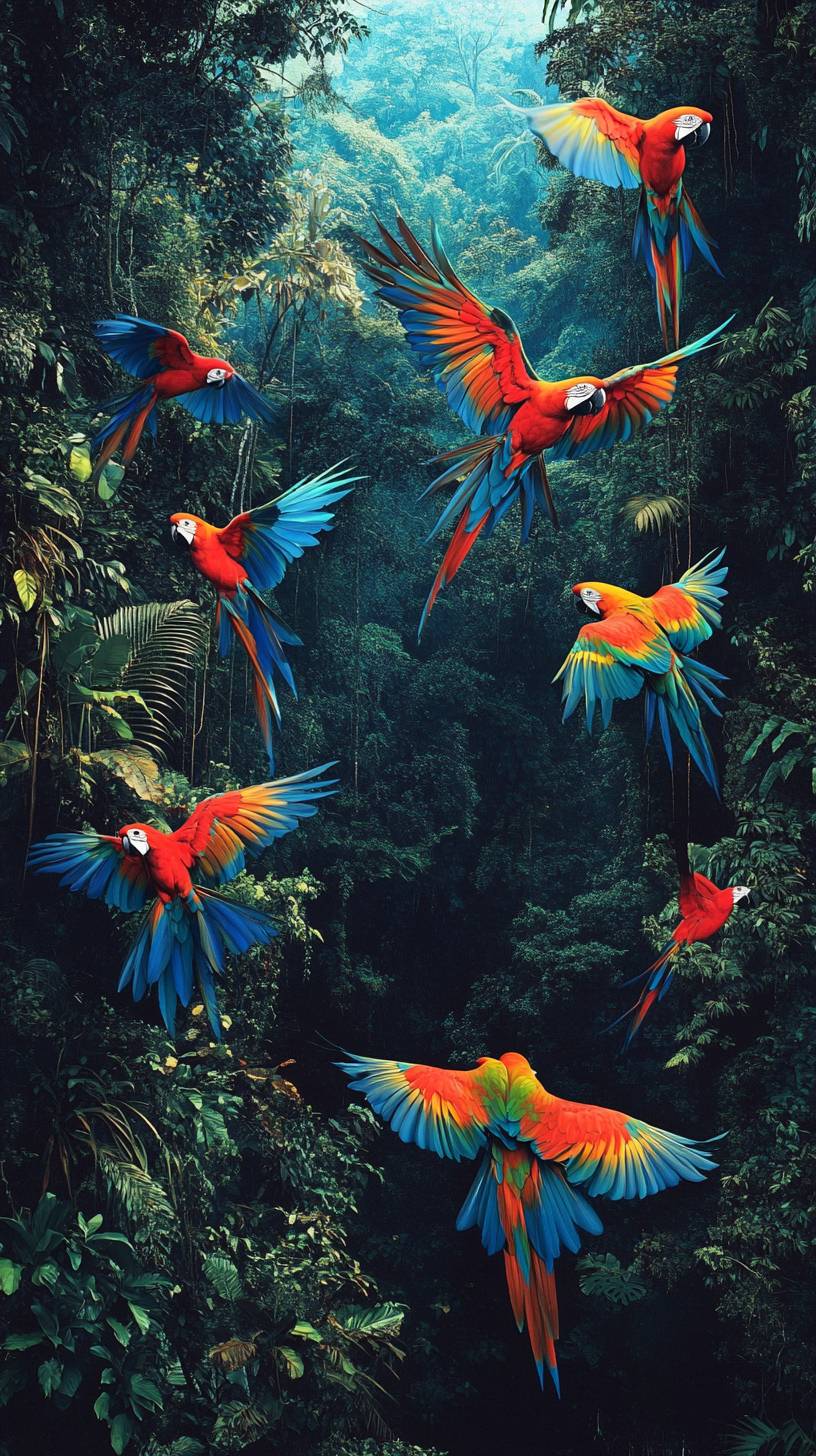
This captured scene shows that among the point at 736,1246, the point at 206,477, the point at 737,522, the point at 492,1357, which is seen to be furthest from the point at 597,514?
the point at 492,1357

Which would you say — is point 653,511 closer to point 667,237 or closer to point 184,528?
point 667,237

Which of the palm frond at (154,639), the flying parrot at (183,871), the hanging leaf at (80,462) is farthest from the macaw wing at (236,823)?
the hanging leaf at (80,462)

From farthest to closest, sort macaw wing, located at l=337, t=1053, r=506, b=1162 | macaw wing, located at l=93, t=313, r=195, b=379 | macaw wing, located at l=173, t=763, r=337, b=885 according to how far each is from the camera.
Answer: macaw wing, located at l=93, t=313, r=195, b=379 → macaw wing, located at l=173, t=763, r=337, b=885 → macaw wing, located at l=337, t=1053, r=506, b=1162

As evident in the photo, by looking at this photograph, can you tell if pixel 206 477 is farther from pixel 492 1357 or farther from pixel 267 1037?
pixel 492 1357

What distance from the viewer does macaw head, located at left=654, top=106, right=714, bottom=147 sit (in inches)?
141

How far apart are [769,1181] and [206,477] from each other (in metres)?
3.81

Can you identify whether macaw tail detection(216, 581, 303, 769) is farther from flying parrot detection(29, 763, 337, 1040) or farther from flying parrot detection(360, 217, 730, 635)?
flying parrot detection(360, 217, 730, 635)

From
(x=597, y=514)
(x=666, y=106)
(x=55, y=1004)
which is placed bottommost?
(x=55, y=1004)

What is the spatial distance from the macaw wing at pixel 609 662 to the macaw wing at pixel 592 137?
1289 millimetres

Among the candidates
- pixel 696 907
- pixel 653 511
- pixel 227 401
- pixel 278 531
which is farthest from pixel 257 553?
pixel 653 511

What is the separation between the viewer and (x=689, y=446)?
230 inches

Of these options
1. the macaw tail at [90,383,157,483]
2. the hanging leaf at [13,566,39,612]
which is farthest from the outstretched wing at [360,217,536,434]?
the hanging leaf at [13,566,39,612]

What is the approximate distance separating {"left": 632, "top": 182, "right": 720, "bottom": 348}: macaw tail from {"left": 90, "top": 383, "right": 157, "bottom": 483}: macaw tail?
1.50 m

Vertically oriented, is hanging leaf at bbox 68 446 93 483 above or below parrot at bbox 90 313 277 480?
below
